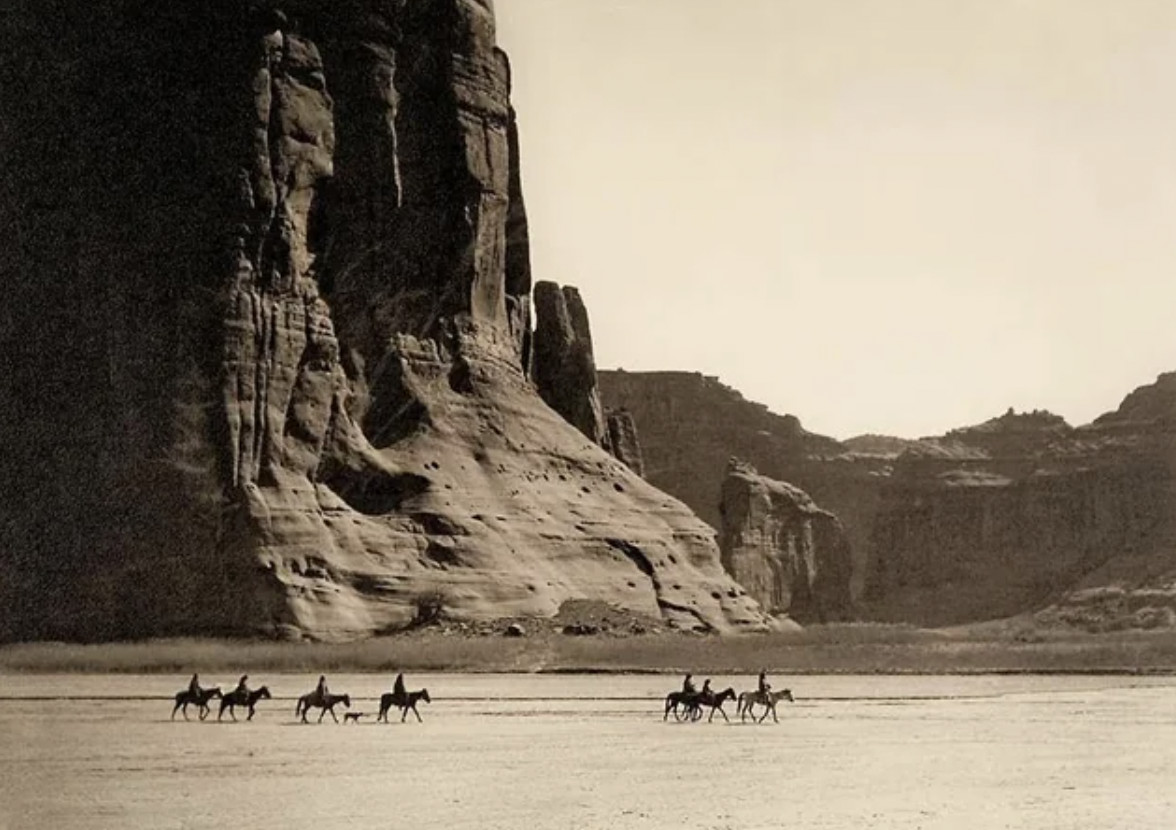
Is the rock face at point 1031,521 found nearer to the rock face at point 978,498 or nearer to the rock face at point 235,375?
the rock face at point 978,498

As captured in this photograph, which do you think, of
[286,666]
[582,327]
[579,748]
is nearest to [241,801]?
[579,748]

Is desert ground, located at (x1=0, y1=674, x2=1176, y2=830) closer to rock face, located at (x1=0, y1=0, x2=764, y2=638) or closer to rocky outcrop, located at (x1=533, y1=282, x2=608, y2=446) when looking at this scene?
rock face, located at (x1=0, y1=0, x2=764, y2=638)

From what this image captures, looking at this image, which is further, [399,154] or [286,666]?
[399,154]

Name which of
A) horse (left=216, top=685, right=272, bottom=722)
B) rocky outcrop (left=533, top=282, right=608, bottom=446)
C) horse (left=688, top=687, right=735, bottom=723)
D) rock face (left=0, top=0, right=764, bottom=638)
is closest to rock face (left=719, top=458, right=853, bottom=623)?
rocky outcrop (left=533, top=282, right=608, bottom=446)

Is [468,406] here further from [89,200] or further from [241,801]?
[241,801]

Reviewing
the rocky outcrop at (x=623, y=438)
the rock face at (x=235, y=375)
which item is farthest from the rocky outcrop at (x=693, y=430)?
the rock face at (x=235, y=375)
